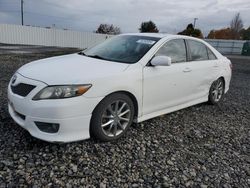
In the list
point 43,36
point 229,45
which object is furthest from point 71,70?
point 229,45

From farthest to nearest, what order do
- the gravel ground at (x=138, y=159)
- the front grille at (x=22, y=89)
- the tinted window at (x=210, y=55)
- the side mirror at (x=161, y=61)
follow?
the tinted window at (x=210, y=55)
the side mirror at (x=161, y=61)
the front grille at (x=22, y=89)
the gravel ground at (x=138, y=159)

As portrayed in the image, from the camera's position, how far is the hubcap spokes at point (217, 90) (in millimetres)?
5430

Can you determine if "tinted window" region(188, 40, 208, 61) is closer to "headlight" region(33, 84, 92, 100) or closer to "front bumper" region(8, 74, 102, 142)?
"front bumper" region(8, 74, 102, 142)

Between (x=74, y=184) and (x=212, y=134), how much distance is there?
247cm

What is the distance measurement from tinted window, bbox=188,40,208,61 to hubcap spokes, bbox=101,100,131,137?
191 centimetres

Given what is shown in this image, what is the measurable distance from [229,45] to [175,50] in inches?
1279

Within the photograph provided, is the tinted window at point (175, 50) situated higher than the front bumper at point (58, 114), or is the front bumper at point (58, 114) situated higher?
the tinted window at point (175, 50)

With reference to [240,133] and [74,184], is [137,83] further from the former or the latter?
[240,133]

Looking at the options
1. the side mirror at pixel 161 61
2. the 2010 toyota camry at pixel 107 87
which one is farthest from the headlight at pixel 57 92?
the side mirror at pixel 161 61

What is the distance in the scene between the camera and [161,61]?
11.8 ft

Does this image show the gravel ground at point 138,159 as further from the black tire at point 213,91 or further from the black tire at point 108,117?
the black tire at point 213,91

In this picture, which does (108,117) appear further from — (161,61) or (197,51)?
(197,51)

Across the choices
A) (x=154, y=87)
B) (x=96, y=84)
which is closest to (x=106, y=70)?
(x=96, y=84)

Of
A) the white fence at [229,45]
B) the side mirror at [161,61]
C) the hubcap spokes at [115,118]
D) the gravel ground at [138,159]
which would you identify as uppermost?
the white fence at [229,45]
